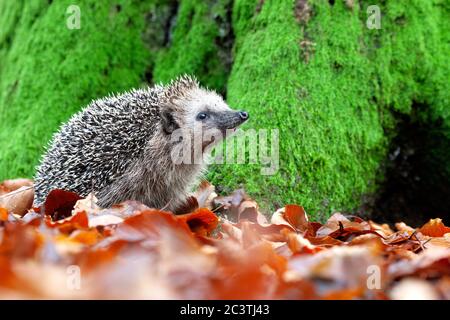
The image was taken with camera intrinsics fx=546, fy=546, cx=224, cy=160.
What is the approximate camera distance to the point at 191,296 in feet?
7.48

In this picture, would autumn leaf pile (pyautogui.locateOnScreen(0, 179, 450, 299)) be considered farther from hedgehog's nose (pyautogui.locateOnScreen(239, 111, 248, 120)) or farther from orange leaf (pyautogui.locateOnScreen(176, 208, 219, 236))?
hedgehog's nose (pyautogui.locateOnScreen(239, 111, 248, 120))

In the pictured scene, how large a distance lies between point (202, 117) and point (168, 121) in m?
0.42

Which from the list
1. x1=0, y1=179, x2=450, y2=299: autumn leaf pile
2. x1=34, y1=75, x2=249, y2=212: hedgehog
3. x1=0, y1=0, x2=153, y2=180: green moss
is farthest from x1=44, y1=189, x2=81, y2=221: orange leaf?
x1=0, y1=0, x2=153, y2=180: green moss

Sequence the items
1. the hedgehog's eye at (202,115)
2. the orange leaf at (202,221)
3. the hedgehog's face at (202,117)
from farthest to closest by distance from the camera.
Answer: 1. the hedgehog's eye at (202,115)
2. the hedgehog's face at (202,117)
3. the orange leaf at (202,221)

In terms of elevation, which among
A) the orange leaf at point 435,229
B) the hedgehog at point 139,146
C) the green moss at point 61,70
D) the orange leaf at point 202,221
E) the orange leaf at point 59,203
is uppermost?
the green moss at point 61,70

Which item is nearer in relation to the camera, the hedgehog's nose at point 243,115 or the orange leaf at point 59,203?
the orange leaf at point 59,203

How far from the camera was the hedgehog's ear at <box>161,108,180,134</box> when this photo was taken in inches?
224

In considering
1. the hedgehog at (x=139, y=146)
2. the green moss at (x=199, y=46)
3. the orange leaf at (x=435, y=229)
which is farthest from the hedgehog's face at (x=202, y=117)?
the orange leaf at (x=435, y=229)

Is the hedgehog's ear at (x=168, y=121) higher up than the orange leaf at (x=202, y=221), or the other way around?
the hedgehog's ear at (x=168, y=121)

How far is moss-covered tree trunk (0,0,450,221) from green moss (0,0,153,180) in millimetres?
13

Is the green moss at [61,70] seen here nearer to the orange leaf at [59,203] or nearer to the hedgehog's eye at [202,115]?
the hedgehog's eye at [202,115]

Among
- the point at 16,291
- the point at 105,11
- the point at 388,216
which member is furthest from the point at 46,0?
the point at 16,291

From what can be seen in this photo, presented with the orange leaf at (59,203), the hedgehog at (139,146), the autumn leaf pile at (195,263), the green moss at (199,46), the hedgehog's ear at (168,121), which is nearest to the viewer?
the autumn leaf pile at (195,263)

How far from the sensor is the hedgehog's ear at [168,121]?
18.6 ft
